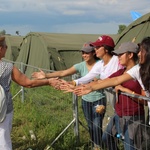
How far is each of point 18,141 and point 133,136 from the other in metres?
2.90

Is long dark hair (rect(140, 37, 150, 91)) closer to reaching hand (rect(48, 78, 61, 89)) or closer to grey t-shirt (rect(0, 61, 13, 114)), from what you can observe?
reaching hand (rect(48, 78, 61, 89))

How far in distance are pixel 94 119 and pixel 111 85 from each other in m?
1.35

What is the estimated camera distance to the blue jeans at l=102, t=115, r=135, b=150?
4102 millimetres

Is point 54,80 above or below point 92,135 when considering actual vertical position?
above

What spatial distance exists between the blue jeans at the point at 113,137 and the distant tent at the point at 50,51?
7.15 metres

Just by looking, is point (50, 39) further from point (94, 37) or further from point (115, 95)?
point (115, 95)

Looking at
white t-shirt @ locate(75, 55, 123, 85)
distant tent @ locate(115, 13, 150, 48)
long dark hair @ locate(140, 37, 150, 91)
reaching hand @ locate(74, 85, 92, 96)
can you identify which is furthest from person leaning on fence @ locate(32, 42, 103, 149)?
distant tent @ locate(115, 13, 150, 48)

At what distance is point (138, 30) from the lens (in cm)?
741

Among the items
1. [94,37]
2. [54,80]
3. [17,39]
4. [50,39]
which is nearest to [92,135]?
[54,80]

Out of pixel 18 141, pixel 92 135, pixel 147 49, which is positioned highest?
pixel 147 49

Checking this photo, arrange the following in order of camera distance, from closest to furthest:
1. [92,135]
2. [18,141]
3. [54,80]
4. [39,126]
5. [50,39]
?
[54,80]
[92,135]
[18,141]
[39,126]
[50,39]

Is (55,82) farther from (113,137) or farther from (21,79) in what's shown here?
(113,137)

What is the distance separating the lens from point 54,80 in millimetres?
4742

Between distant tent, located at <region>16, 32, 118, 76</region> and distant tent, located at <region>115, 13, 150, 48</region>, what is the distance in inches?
179
